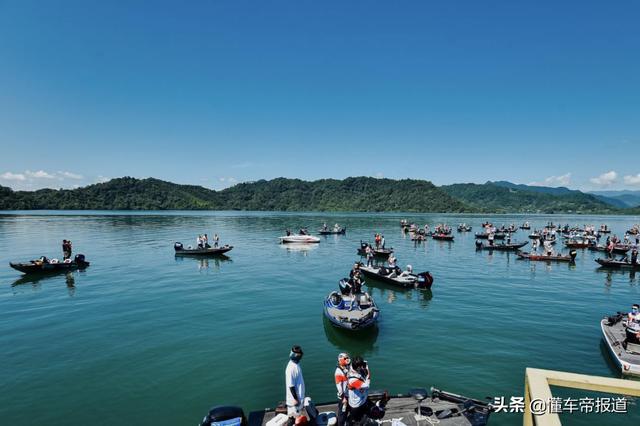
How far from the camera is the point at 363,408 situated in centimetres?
1089

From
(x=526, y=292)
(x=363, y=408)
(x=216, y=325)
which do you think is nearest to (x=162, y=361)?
(x=216, y=325)

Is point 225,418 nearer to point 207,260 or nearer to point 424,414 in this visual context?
point 424,414

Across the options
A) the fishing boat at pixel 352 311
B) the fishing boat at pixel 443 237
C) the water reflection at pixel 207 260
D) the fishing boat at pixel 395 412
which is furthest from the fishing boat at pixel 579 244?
the fishing boat at pixel 395 412

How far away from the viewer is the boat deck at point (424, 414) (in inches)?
448

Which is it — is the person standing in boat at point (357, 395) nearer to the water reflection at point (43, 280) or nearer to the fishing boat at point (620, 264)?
the water reflection at point (43, 280)

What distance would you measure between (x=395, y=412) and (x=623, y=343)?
14645 mm

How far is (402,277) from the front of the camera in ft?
108

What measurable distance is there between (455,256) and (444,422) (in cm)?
4543

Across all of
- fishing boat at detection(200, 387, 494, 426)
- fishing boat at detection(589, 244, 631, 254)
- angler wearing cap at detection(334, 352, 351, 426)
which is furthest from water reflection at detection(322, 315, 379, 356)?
fishing boat at detection(589, 244, 631, 254)

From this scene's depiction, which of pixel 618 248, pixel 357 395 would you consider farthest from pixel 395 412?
pixel 618 248

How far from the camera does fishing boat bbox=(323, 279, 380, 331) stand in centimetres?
2088

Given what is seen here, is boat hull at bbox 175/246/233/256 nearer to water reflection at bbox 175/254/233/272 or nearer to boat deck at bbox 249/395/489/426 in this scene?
water reflection at bbox 175/254/233/272

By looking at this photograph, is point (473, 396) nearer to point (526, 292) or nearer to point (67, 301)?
point (526, 292)

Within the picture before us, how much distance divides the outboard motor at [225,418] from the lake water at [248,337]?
306cm
